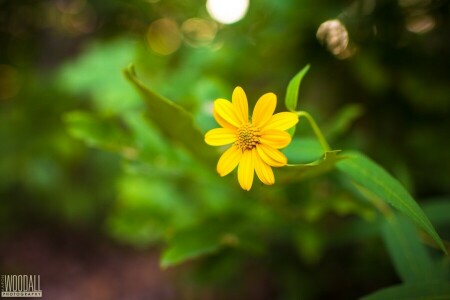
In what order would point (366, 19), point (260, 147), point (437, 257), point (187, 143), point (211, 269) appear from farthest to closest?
point (366, 19), point (211, 269), point (437, 257), point (187, 143), point (260, 147)

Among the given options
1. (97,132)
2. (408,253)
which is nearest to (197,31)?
(97,132)

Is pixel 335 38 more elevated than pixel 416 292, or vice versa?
pixel 335 38

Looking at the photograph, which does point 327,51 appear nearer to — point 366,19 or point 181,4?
point 366,19

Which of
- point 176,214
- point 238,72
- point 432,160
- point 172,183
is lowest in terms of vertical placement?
point 432,160

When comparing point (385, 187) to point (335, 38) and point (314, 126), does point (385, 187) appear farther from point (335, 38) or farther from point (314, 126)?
point (335, 38)

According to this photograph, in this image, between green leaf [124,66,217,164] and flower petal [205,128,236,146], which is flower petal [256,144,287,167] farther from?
green leaf [124,66,217,164]

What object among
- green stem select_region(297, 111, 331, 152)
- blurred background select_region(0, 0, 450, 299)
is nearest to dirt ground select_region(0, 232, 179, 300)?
blurred background select_region(0, 0, 450, 299)

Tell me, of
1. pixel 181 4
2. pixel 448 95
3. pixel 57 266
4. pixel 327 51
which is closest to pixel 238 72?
pixel 327 51

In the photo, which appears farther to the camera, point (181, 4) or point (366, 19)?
→ point (181, 4)
